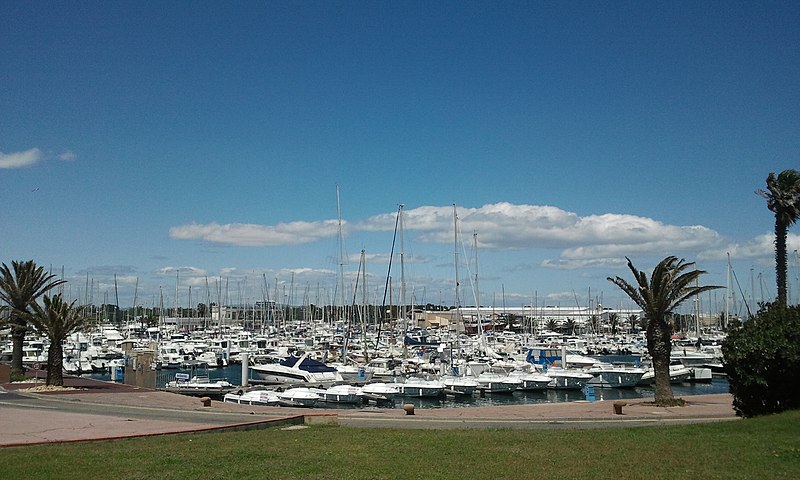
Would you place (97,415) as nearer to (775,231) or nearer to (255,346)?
(775,231)

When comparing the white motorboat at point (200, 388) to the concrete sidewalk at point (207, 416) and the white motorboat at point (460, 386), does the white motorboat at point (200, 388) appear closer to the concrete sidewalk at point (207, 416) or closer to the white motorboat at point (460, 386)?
the concrete sidewalk at point (207, 416)

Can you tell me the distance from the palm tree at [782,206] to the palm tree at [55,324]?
1875 inches

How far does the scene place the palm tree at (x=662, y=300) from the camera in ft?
108

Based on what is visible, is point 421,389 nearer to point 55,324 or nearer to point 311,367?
point 311,367

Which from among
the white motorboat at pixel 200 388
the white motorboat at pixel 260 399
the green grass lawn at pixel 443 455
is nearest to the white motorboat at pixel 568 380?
the white motorboat at pixel 260 399

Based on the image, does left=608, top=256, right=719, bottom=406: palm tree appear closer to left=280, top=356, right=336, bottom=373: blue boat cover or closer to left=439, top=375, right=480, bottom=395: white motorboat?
left=439, top=375, right=480, bottom=395: white motorboat

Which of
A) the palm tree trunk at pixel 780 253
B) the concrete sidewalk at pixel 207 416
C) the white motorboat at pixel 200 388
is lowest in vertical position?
the white motorboat at pixel 200 388

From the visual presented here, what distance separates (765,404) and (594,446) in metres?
8.90

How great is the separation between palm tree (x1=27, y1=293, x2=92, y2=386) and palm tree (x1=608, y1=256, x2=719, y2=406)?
100.0ft

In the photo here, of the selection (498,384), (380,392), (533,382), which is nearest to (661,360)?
(380,392)

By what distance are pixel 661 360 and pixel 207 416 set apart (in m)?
20.9

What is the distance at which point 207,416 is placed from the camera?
2902 cm

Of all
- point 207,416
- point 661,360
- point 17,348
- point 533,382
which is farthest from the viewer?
point 533,382

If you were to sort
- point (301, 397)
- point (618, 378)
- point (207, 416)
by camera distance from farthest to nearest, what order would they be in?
point (618, 378) → point (301, 397) → point (207, 416)
